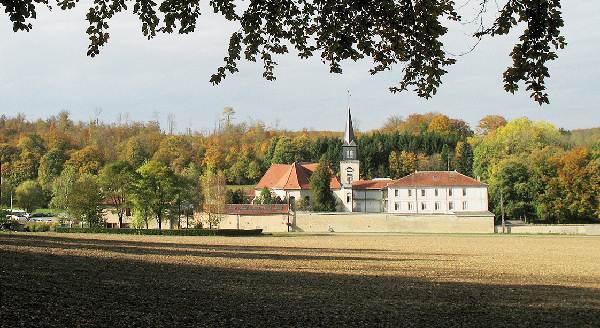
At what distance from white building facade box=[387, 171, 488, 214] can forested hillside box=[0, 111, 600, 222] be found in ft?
Result: 14.2

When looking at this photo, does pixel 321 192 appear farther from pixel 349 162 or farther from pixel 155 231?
pixel 155 231

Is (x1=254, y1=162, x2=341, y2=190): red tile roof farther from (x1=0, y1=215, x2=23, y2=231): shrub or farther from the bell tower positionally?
(x1=0, y1=215, x2=23, y2=231): shrub

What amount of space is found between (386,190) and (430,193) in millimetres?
7051

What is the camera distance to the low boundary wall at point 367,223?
6359 centimetres

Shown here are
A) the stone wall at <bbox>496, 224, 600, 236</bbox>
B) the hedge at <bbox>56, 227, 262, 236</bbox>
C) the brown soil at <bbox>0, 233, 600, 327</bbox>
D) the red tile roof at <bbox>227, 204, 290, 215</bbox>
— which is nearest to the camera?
the brown soil at <bbox>0, 233, 600, 327</bbox>

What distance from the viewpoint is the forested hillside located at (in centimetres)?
6738

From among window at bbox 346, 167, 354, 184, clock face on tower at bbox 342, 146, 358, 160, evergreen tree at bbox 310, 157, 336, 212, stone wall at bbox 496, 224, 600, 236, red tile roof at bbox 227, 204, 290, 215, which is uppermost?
clock face on tower at bbox 342, 146, 358, 160

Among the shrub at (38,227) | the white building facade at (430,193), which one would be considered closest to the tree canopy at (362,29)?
the shrub at (38,227)

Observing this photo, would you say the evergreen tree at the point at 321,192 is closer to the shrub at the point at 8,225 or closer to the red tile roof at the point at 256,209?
the red tile roof at the point at 256,209

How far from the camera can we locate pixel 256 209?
66562 mm

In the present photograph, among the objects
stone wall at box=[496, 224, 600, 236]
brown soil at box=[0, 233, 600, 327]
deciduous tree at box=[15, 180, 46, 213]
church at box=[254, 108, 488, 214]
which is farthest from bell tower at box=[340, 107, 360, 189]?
brown soil at box=[0, 233, 600, 327]

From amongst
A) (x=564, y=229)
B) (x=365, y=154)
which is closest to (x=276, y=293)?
(x=564, y=229)

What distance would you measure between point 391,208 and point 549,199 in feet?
70.6

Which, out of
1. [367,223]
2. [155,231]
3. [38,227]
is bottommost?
[367,223]
